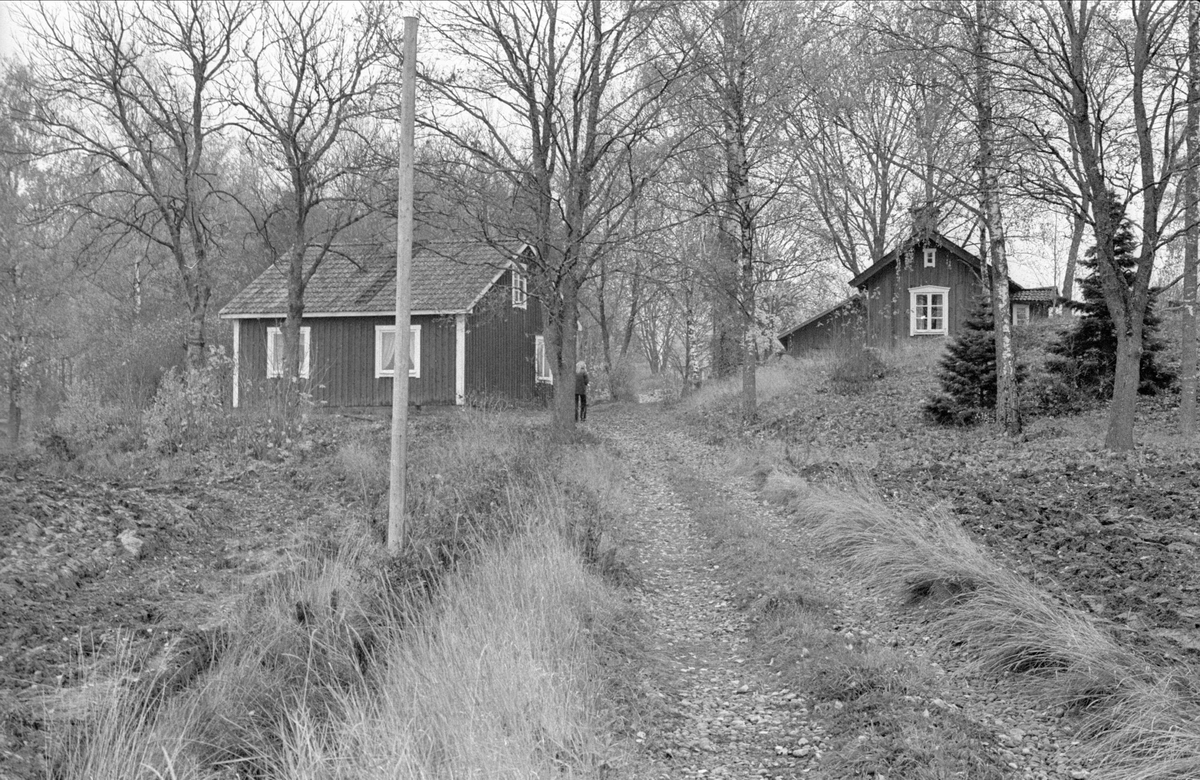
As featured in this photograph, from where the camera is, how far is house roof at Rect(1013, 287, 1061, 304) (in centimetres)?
3120

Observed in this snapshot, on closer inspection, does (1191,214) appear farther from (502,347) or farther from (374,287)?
(374,287)

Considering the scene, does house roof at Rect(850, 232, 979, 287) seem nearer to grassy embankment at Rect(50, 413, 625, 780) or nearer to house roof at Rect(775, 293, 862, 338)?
house roof at Rect(775, 293, 862, 338)

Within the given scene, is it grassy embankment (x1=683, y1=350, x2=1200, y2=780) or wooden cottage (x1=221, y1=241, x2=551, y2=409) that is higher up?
wooden cottage (x1=221, y1=241, x2=551, y2=409)

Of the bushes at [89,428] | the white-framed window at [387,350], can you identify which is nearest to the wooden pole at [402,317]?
the bushes at [89,428]

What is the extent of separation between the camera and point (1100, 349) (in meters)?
17.4

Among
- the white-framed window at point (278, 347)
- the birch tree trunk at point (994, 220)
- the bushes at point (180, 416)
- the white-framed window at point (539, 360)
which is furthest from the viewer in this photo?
the white-framed window at point (539, 360)

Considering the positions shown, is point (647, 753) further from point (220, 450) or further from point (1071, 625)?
point (220, 450)

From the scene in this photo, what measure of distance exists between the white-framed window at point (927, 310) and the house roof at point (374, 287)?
14325 mm

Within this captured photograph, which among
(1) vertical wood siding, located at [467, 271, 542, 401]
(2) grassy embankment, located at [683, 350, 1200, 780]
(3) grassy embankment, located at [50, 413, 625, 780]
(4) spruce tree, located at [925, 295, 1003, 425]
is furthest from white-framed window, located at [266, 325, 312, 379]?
(2) grassy embankment, located at [683, 350, 1200, 780]

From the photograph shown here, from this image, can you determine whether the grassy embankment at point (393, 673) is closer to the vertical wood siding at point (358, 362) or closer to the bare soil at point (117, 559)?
the bare soil at point (117, 559)

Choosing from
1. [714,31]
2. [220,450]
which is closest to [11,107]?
[220,450]

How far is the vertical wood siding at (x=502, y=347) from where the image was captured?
24.1 meters

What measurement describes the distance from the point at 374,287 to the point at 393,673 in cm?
2149

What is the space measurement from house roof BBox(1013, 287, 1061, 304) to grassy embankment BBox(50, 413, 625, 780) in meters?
27.8
